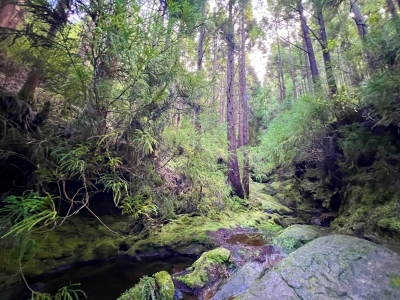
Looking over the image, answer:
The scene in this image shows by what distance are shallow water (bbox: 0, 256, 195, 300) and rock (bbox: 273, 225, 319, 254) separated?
2364 mm

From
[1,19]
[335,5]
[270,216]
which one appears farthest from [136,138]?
[270,216]

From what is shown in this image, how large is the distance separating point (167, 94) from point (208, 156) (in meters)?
2.17

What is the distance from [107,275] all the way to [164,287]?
67.3 inches

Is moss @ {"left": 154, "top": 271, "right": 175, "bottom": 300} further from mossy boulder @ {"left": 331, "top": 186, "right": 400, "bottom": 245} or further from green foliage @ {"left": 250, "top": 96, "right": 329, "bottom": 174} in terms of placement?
green foliage @ {"left": 250, "top": 96, "right": 329, "bottom": 174}

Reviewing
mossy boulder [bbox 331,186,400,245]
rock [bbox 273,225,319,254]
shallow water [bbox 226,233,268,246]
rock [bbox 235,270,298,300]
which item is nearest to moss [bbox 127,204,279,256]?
shallow water [bbox 226,233,268,246]

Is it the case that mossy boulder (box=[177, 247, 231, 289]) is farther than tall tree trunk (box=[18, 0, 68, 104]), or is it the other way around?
mossy boulder (box=[177, 247, 231, 289])

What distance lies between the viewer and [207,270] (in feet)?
16.9

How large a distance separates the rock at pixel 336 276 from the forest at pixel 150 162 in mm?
24

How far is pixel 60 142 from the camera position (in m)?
4.13

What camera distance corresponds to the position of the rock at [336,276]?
319 cm

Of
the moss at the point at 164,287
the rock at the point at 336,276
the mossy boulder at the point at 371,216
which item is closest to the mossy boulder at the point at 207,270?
the moss at the point at 164,287

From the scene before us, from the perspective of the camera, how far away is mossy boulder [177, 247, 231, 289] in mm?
4852

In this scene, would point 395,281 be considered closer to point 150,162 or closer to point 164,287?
point 164,287

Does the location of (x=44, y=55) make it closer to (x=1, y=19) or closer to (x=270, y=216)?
(x=1, y=19)
